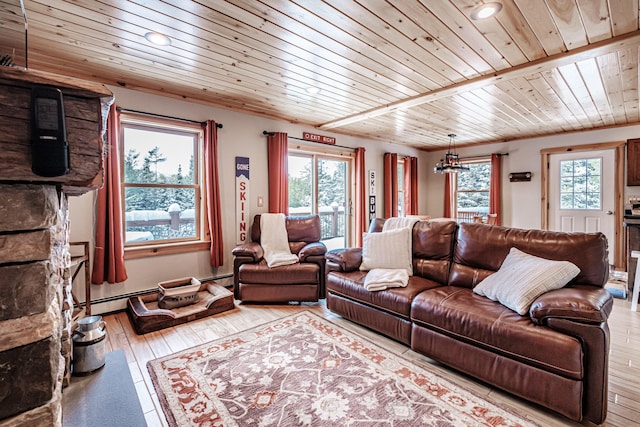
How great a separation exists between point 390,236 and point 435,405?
1.58 meters

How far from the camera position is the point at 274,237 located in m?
3.89

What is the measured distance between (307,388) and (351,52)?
252 cm

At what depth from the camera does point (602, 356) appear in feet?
4.94

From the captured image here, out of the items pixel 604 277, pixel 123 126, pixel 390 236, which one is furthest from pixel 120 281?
pixel 604 277

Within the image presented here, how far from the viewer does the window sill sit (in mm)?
3268

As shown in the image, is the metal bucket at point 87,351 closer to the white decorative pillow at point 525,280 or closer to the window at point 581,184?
the white decorative pillow at point 525,280

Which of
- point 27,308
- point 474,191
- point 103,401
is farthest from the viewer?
point 474,191

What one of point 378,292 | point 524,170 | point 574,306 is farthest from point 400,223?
point 524,170

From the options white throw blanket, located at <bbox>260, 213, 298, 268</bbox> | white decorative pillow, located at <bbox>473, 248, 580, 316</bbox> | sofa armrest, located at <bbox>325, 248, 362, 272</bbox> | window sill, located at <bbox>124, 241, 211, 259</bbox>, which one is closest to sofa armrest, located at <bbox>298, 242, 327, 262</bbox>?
white throw blanket, located at <bbox>260, 213, 298, 268</bbox>

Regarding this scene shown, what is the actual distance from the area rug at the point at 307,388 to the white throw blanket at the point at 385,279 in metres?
0.46

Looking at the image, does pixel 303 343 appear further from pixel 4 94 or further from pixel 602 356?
pixel 4 94

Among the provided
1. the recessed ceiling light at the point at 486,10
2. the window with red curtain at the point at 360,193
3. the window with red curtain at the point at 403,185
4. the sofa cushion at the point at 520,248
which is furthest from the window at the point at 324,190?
the recessed ceiling light at the point at 486,10

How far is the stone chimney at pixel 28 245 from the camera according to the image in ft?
2.94

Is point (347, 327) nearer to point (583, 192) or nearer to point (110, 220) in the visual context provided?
point (110, 220)
